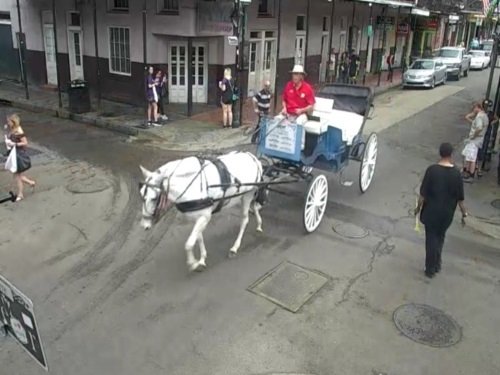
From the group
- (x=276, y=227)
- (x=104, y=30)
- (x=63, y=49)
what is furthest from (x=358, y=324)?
(x=63, y=49)

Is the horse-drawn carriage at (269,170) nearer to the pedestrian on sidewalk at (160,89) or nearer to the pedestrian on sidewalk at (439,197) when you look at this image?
the pedestrian on sidewalk at (439,197)

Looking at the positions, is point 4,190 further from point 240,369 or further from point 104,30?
point 104,30

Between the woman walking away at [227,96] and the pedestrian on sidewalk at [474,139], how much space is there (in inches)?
265

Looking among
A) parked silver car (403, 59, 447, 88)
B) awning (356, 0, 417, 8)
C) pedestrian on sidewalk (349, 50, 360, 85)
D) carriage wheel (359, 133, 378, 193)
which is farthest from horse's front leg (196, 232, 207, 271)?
parked silver car (403, 59, 447, 88)

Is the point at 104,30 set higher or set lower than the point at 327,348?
higher

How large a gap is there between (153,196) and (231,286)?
5.43 ft

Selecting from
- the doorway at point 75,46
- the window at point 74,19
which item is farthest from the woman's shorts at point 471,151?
the window at point 74,19

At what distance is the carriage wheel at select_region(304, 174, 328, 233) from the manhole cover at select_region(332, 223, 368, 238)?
352mm

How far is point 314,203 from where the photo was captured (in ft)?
26.5

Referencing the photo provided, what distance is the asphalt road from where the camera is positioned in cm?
530

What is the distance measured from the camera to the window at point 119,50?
58.4 feet

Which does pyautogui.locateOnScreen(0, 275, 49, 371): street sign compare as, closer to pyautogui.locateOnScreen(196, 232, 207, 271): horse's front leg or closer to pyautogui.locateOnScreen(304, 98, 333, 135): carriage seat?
pyautogui.locateOnScreen(196, 232, 207, 271): horse's front leg

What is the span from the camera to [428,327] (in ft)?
19.4

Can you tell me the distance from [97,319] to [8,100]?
1491 centimetres
